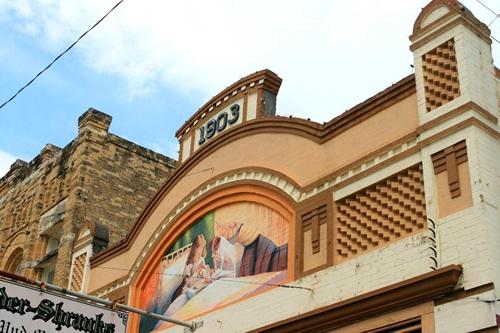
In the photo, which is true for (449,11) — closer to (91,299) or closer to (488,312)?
(488,312)

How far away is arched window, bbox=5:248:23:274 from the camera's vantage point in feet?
103

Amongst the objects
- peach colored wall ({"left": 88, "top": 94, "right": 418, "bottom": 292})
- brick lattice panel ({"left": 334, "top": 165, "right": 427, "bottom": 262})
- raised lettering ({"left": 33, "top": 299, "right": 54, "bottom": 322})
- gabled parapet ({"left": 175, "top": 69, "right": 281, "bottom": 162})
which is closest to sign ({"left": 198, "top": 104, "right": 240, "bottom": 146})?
gabled parapet ({"left": 175, "top": 69, "right": 281, "bottom": 162})

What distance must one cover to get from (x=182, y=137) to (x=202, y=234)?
361cm

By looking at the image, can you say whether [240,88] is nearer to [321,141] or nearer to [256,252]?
[321,141]

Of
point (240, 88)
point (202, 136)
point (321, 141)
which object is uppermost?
point (240, 88)

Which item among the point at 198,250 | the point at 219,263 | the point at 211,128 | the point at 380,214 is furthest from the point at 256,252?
the point at 211,128

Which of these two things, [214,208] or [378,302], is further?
[214,208]

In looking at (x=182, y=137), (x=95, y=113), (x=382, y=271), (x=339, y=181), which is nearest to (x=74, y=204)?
(x=95, y=113)

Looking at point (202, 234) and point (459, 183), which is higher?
point (202, 234)

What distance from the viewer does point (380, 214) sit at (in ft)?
49.7

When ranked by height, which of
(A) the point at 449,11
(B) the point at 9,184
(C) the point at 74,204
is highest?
(B) the point at 9,184

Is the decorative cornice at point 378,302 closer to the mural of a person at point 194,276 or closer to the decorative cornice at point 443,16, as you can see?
the mural of a person at point 194,276

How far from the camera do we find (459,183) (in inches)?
535

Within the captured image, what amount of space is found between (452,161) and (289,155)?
15.6ft
